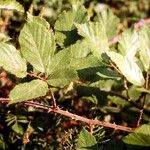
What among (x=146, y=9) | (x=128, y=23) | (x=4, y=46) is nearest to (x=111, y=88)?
(x=4, y=46)

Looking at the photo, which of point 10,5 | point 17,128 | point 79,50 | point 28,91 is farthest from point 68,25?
point 17,128

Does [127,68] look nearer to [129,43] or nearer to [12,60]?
[129,43]

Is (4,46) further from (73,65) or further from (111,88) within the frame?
(111,88)

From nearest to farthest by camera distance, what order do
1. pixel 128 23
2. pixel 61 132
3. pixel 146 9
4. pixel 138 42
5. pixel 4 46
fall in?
pixel 4 46
pixel 138 42
pixel 61 132
pixel 128 23
pixel 146 9

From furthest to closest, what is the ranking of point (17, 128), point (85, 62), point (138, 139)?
point (17, 128) → point (85, 62) → point (138, 139)

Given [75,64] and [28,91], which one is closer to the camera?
[28,91]

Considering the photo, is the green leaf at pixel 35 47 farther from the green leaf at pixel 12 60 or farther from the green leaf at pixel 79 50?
the green leaf at pixel 79 50
